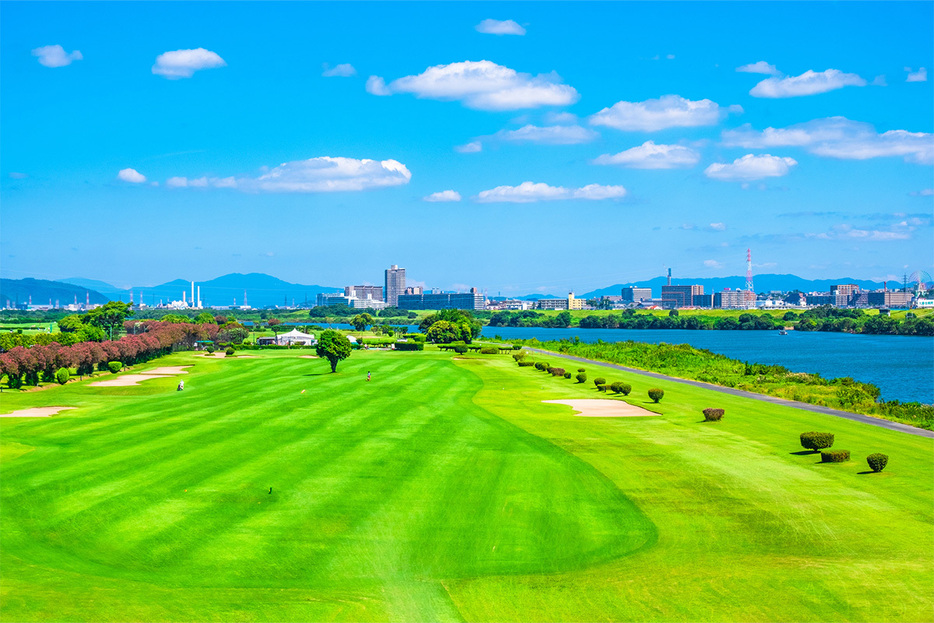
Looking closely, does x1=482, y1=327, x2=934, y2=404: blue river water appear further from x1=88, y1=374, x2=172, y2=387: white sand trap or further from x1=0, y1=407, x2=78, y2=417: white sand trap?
x1=88, y1=374, x2=172, y2=387: white sand trap

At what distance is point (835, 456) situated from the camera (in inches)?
1608

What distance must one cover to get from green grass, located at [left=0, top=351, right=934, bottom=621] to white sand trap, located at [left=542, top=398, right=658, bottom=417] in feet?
8.97

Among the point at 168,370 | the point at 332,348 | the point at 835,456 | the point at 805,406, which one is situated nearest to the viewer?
the point at 835,456

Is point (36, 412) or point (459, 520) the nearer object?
point (459, 520)

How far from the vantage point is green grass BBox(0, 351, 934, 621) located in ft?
78.2

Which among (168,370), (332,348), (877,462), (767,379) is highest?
(332,348)

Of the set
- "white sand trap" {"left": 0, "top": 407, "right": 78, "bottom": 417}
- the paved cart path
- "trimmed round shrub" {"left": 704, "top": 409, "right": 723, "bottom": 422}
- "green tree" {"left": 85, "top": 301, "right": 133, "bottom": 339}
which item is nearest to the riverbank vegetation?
the paved cart path

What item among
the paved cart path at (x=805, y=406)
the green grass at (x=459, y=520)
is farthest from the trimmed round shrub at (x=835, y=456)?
the paved cart path at (x=805, y=406)

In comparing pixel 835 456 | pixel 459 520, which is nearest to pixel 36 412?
pixel 459 520

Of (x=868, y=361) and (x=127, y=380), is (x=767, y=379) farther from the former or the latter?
(x=127, y=380)

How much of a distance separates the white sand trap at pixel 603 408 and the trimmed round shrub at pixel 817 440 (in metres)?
16.2

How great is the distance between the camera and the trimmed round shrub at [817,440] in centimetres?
4306

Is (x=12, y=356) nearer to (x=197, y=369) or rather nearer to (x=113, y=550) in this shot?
(x=197, y=369)

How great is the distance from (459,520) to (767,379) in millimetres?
64972
